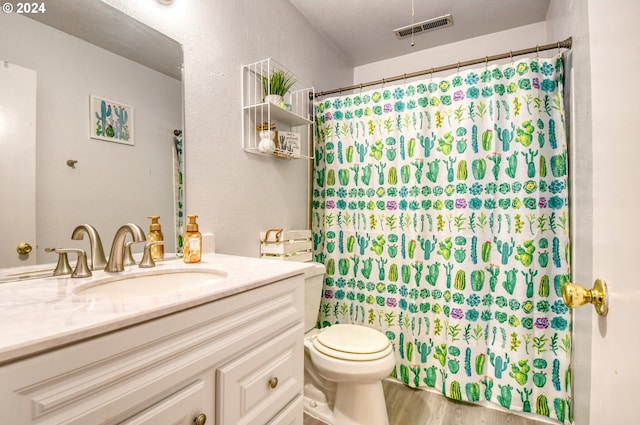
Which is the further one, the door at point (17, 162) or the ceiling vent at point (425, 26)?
the ceiling vent at point (425, 26)

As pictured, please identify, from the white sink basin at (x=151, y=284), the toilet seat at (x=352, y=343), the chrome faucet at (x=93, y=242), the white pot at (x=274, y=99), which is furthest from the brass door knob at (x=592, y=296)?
the white pot at (x=274, y=99)

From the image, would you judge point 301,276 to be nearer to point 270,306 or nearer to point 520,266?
point 270,306

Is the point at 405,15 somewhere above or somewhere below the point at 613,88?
above

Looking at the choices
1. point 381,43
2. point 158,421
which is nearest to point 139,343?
point 158,421

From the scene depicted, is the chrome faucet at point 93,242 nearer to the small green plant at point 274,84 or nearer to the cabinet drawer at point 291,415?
the cabinet drawer at point 291,415

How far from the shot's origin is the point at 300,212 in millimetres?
2084

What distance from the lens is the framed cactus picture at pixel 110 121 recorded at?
1.02 m

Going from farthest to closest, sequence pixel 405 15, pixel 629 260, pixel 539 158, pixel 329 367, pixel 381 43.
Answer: pixel 381 43 < pixel 405 15 < pixel 539 158 < pixel 329 367 < pixel 629 260

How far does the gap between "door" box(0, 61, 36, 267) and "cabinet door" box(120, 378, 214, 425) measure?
24.9 inches

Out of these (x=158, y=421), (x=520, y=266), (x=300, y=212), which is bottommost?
(x=158, y=421)

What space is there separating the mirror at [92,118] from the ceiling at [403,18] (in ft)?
4.04

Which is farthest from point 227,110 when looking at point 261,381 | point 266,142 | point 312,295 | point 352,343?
point 352,343

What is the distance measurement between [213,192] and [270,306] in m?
0.72

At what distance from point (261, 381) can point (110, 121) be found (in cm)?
101
